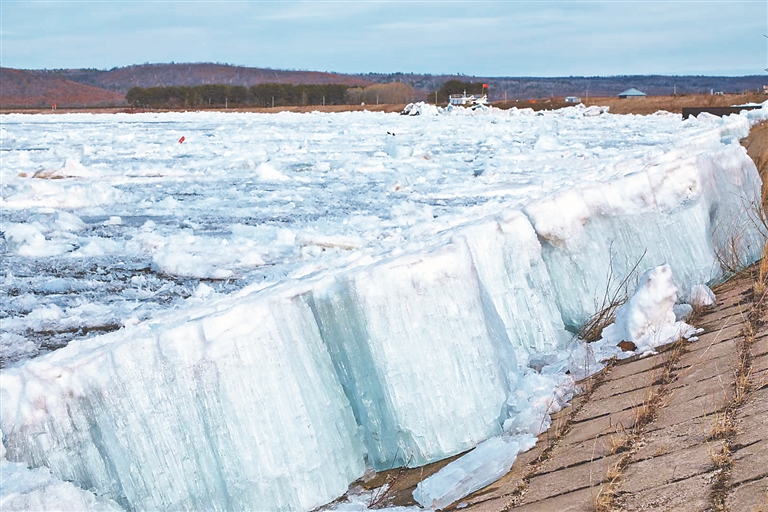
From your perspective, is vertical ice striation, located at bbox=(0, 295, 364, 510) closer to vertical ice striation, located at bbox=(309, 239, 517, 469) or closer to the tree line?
vertical ice striation, located at bbox=(309, 239, 517, 469)

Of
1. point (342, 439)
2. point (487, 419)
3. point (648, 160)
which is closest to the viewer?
point (342, 439)

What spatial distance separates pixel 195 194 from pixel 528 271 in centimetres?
514

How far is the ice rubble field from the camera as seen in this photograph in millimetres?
2816

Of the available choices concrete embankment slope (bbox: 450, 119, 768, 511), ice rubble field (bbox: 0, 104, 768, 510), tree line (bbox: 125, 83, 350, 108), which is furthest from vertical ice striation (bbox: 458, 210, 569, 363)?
tree line (bbox: 125, 83, 350, 108)

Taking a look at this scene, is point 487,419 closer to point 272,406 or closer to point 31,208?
point 272,406

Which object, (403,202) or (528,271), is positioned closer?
(528,271)

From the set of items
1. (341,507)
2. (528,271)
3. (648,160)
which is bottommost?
(341,507)

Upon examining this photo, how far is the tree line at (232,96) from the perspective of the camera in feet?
235

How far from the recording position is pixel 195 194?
879 centimetres

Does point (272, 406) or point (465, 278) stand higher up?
point (465, 278)

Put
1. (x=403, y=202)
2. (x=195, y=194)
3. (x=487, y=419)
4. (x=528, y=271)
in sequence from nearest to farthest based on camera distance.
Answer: (x=487, y=419)
(x=528, y=271)
(x=403, y=202)
(x=195, y=194)

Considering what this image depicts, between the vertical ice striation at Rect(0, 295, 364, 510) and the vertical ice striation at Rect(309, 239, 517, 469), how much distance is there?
0.15 metres

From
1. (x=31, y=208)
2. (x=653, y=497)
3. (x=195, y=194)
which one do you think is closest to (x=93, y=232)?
(x=31, y=208)

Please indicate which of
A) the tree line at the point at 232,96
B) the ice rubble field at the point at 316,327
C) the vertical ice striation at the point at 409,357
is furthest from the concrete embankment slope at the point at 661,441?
the tree line at the point at 232,96
